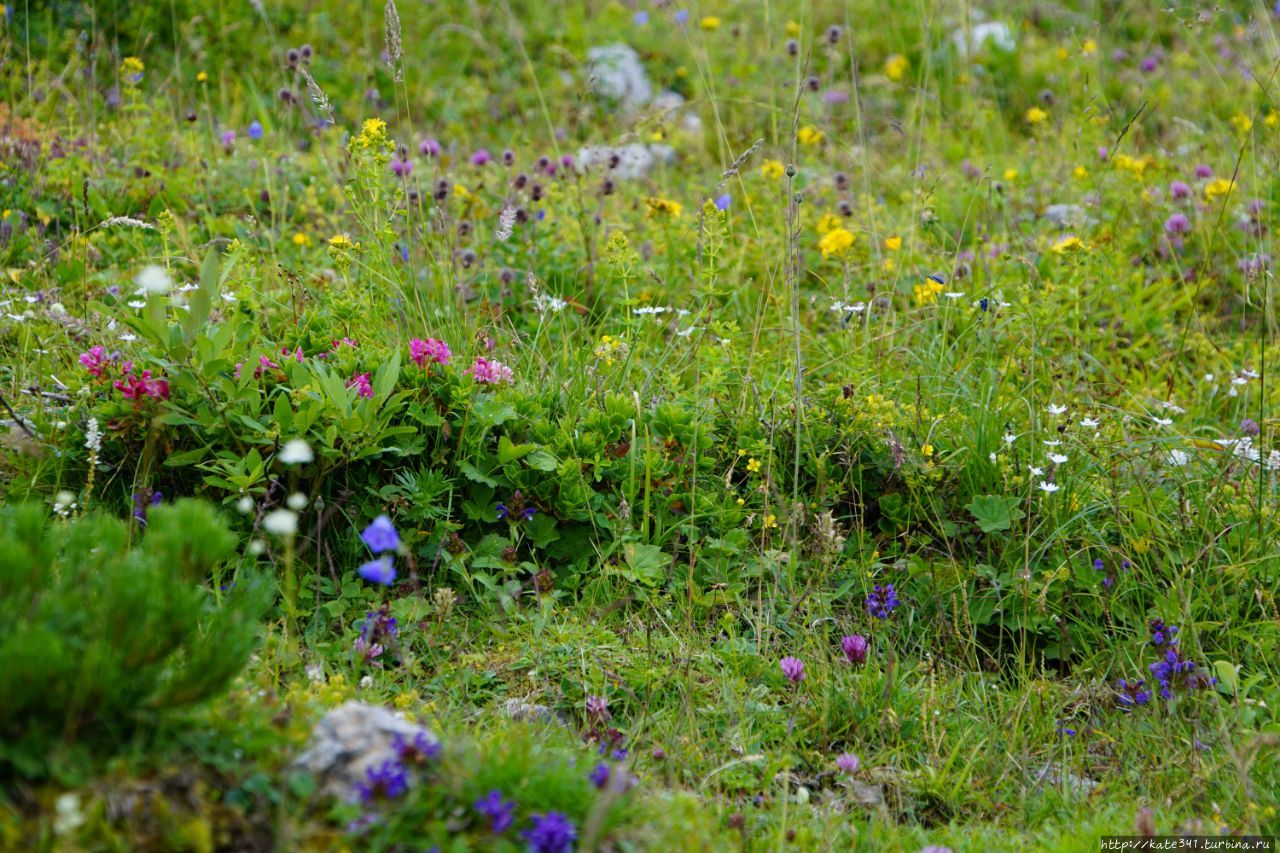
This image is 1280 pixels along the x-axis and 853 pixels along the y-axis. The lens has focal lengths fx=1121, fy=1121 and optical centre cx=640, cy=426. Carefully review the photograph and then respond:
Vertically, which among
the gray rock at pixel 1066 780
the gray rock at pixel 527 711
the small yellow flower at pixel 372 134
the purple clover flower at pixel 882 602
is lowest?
the gray rock at pixel 1066 780

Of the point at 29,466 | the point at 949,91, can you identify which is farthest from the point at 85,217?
the point at 949,91

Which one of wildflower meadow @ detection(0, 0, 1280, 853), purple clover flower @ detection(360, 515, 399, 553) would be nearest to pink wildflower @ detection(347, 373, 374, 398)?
wildflower meadow @ detection(0, 0, 1280, 853)

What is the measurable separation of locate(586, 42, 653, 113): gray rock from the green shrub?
5.01m

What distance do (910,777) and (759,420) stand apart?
3.45 ft

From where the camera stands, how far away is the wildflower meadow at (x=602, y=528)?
62.9 inches

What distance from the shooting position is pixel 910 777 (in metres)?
2.28

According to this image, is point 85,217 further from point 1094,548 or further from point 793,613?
point 1094,548

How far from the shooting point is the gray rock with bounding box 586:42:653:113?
6.42 m

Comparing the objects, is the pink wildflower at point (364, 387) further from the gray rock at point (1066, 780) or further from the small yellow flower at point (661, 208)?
the gray rock at point (1066, 780)

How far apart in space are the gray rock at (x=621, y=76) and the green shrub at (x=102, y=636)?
5011 mm

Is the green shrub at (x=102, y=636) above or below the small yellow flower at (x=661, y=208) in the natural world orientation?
above

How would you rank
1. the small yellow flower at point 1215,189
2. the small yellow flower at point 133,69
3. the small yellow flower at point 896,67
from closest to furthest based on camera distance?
the small yellow flower at point 133,69 → the small yellow flower at point 1215,189 → the small yellow flower at point 896,67

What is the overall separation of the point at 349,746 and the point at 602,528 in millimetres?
1221

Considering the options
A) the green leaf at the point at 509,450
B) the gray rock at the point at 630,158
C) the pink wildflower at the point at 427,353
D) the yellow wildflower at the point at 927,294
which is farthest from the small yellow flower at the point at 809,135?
the green leaf at the point at 509,450
